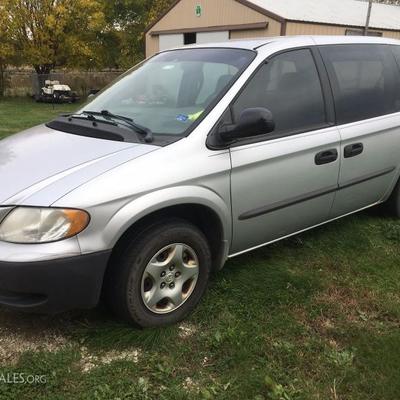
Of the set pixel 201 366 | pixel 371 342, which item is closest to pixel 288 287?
pixel 371 342

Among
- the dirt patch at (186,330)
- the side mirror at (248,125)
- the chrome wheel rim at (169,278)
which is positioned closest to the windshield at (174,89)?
the side mirror at (248,125)

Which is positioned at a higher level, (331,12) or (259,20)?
(331,12)

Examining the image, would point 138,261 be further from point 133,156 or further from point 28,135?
point 28,135

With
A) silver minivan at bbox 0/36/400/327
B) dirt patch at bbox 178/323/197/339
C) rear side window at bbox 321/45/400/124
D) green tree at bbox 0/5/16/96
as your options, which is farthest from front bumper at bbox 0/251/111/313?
green tree at bbox 0/5/16/96

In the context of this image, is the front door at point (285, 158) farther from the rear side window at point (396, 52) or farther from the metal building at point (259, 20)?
the metal building at point (259, 20)

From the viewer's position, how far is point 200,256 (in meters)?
3.02

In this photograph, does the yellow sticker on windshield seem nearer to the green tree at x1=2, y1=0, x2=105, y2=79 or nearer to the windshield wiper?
the windshield wiper

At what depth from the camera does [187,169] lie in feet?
9.36

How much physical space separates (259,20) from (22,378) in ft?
61.8

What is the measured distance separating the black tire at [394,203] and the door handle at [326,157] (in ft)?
4.05

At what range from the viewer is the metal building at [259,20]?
1911 cm

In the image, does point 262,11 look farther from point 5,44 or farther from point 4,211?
point 4,211

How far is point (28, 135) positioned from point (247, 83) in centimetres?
156

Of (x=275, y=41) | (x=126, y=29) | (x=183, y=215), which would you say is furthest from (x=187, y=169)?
(x=126, y=29)
